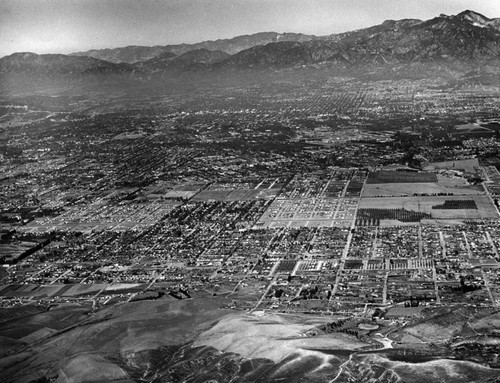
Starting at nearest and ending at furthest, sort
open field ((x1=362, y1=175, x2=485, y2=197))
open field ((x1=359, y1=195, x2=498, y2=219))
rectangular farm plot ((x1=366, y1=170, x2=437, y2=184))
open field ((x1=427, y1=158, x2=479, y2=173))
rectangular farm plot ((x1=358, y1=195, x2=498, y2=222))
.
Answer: open field ((x1=359, y1=195, x2=498, y2=219)), rectangular farm plot ((x1=358, y1=195, x2=498, y2=222)), open field ((x1=362, y1=175, x2=485, y2=197)), rectangular farm plot ((x1=366, y1=170, x2=437, y2=184)), open field ((x1=427, y1=158, x2=479, y2=173))

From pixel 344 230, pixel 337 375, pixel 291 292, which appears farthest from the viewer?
pixel 344 230

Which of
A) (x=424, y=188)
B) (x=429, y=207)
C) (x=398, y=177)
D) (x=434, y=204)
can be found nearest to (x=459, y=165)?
(x=398, y=177)

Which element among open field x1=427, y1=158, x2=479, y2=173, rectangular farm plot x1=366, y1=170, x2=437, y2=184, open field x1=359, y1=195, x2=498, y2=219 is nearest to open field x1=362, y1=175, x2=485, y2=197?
rectangular farm plot x1=366, y1=170, x2=437, y2=184

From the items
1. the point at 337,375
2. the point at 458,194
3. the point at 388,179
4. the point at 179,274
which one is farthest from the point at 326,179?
the point at 337,375

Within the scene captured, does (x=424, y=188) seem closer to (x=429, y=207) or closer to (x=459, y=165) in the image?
(x=429, y=207)

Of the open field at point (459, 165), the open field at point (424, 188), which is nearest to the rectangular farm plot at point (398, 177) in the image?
the open field at point (424, 188)

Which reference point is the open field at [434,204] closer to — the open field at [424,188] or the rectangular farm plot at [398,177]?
the open field at [424,188]

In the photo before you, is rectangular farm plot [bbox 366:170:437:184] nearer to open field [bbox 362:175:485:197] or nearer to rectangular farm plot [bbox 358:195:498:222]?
open field [bbox 362:175:485:197]

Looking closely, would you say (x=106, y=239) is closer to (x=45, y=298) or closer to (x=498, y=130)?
(x=45, y=298)

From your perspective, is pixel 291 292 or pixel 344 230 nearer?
pixel 291 292
